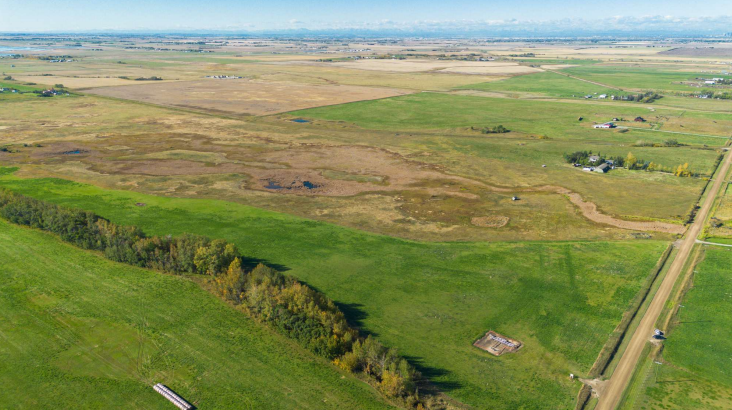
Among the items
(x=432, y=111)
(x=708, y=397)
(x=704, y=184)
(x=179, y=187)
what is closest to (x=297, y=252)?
(x=179, y=187)

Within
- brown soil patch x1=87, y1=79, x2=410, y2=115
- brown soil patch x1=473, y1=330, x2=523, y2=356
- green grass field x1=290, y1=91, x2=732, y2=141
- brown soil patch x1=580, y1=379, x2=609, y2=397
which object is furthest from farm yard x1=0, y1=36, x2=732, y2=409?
brown soil patch x1=87, y1=79, x2=410, y2=115

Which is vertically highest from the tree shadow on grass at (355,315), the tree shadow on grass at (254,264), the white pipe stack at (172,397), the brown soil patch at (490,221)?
the brown soil patch at (490,221)

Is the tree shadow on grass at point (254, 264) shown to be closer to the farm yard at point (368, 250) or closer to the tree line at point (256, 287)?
the farm yard at point (368, 250)

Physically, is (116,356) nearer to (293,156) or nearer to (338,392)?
(338,392)

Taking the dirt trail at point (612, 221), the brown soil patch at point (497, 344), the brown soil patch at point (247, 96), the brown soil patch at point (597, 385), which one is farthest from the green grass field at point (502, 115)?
the brown soil patch at point (597, 385)

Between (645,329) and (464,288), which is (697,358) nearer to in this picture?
(645,329)

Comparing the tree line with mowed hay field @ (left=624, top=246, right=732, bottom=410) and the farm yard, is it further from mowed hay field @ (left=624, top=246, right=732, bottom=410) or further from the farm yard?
mowed hay field @ (left=624, top=246, right=732, bottom=410)
